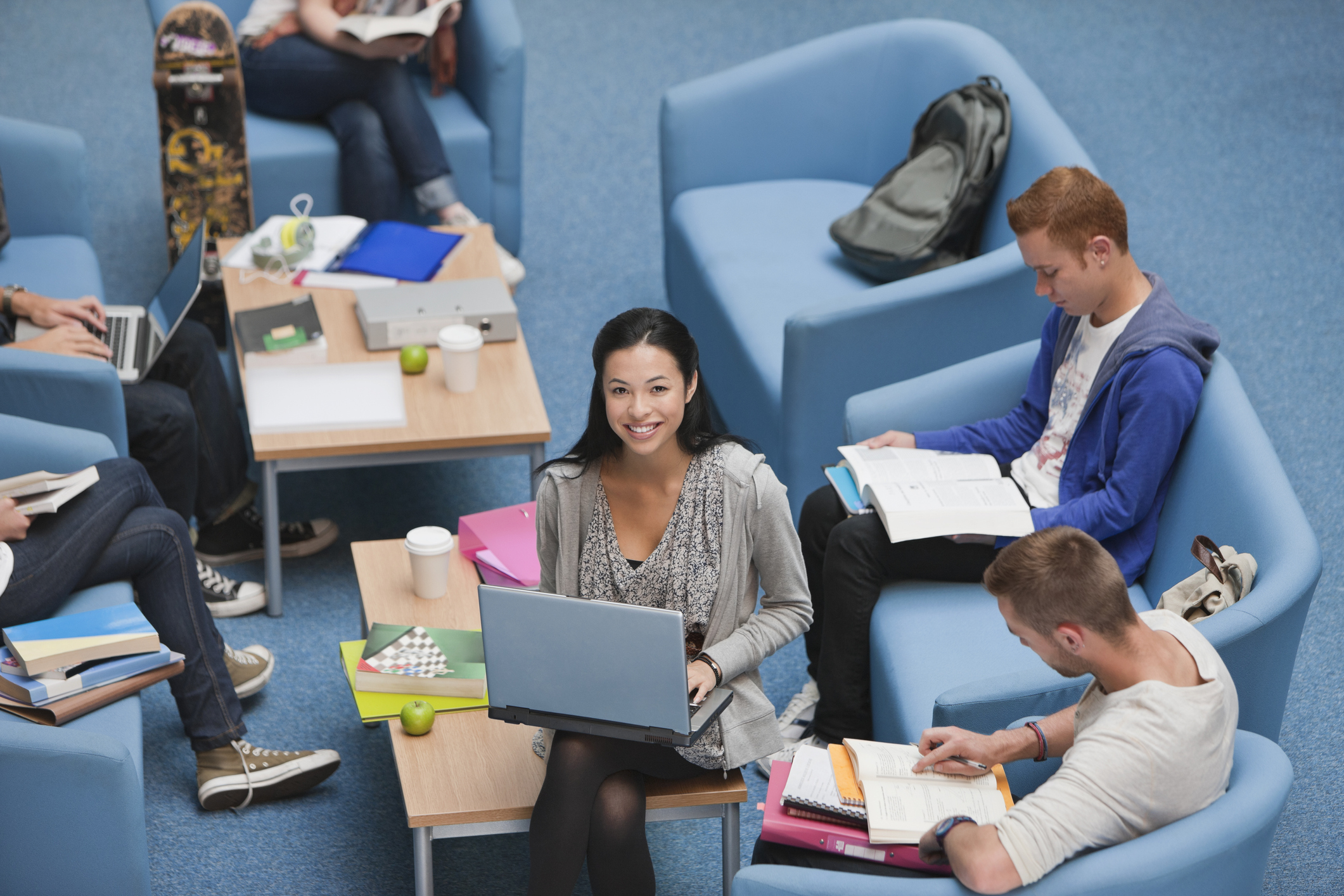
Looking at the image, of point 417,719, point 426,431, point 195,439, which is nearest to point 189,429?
point 195,439

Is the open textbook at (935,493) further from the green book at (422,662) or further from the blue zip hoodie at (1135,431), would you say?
the green book at (422,662)

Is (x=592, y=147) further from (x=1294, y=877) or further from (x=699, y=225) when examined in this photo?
(x=1294, y=877)

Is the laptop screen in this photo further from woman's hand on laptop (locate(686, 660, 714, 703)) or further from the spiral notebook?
the spiral notebook

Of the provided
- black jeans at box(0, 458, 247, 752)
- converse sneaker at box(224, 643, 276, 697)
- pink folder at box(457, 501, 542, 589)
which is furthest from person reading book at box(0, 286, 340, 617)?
pink folder at box(457, 501, 542, 589)

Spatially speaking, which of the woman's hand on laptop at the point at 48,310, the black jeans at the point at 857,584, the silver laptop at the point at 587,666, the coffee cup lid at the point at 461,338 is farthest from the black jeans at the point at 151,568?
the black jeans at the point at 857,584

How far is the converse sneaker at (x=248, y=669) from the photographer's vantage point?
9.50 ft

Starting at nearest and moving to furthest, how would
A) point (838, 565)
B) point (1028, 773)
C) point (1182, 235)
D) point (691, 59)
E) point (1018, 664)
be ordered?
point (1028, 773)
point (1018, 664)
point (838, 565)
point (1182, 235)
point (691, 59)

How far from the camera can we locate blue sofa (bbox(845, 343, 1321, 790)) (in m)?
2.14

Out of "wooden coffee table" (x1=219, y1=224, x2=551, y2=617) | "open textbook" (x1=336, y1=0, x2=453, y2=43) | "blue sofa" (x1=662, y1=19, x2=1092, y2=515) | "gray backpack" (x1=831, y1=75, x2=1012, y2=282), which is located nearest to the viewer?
"wooden coffee table" (x1=219, y1=224, x2=551, y2=617)

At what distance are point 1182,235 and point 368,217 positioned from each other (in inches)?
104

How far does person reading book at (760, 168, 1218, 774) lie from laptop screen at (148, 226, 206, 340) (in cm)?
151

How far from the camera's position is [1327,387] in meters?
4.00

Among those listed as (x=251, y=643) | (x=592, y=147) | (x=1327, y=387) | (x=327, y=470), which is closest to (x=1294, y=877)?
(x=1327, y=387)

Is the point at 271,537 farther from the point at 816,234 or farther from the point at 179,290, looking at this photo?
the point at 816,234
